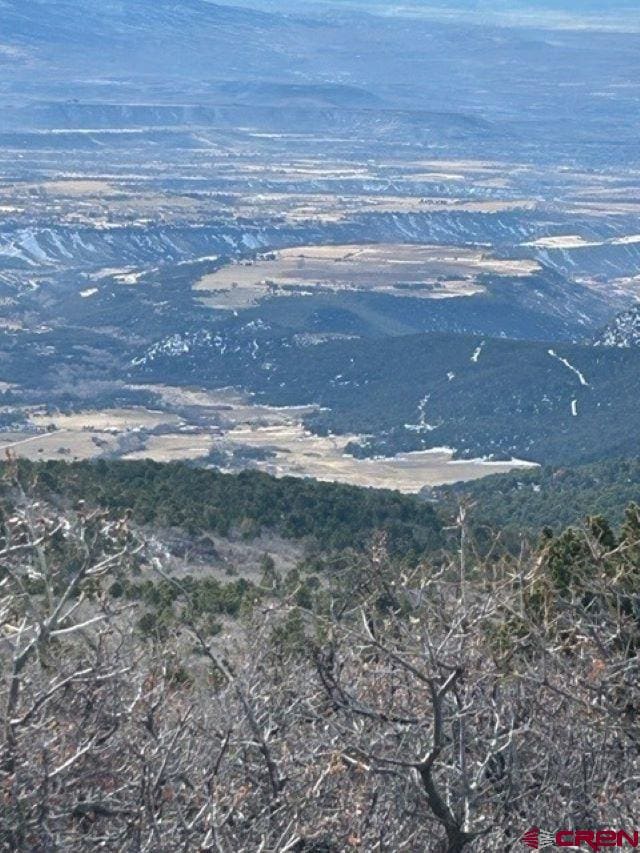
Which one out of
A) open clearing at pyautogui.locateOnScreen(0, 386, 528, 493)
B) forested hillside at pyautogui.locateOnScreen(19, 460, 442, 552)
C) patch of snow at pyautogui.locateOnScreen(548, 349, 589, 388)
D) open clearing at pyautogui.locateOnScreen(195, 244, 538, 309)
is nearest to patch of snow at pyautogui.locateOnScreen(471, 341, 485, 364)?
patch of snow at pyautogui.locateOnScreen(548, 349, 589, 388)

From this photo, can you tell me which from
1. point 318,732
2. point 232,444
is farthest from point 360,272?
point 318,732

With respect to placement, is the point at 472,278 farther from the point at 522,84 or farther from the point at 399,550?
the point at 522,84

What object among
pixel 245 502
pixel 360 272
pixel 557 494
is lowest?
pixel 360 272

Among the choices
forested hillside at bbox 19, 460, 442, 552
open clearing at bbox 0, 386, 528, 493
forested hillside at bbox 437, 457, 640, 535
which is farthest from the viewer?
open clearing at bbox 0, 386, 528, 493

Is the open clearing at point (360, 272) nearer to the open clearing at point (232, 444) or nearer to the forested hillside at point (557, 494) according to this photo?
the open clearing at point (232, 444)

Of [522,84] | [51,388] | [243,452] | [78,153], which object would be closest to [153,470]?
[243,452]

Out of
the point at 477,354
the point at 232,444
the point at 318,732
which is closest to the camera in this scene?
the point at 318,732

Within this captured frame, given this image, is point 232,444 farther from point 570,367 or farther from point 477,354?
point 477,354

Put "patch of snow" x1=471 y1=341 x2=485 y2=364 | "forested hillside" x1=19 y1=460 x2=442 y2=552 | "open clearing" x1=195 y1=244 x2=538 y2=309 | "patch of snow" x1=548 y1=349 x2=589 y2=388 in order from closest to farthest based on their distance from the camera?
"forested hillside" x1=19 y1=460 x2=442 y2=552
"patch of snow" x1=548 y1=349 x2=589 y2=388
"patch of snow" x1=471 y1=341 x2=485 y2=364
"open clearing" x1=195 y1=244 x2=538 y2=309

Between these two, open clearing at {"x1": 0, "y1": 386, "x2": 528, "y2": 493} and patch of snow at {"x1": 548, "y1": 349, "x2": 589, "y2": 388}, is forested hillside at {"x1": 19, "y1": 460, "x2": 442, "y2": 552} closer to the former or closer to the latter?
open clearing at {"x1": 0, "y1": 386, "x2": 528, "y2": 493}
